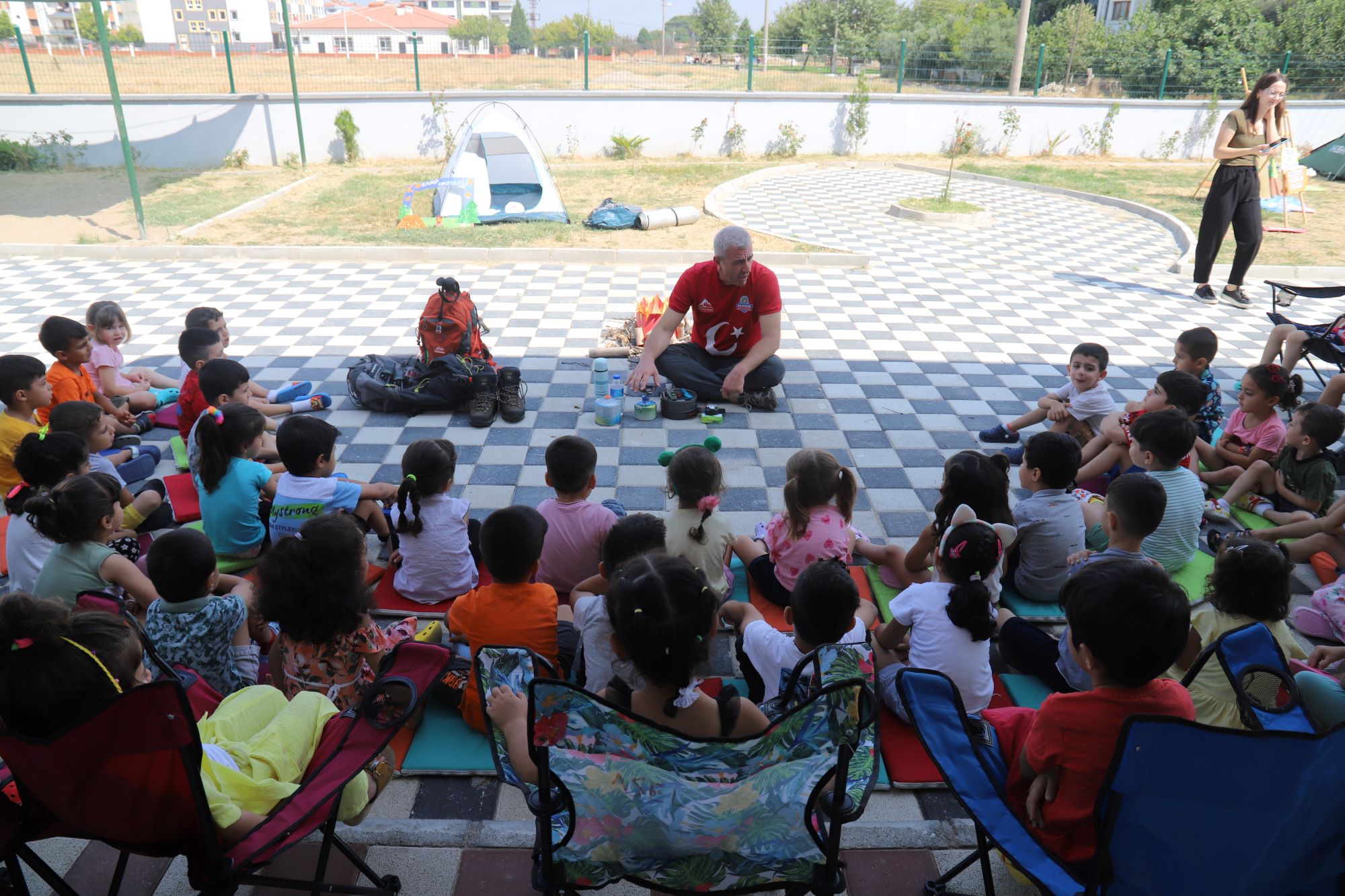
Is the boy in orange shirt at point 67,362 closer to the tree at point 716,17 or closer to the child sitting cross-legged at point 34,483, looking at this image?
the child sitting cross-legged at point 34,483

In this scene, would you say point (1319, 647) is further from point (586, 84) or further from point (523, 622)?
point (586, 84)

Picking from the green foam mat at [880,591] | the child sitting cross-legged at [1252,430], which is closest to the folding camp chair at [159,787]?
the green foam mat at [880,591]

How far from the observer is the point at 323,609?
2.51 meters

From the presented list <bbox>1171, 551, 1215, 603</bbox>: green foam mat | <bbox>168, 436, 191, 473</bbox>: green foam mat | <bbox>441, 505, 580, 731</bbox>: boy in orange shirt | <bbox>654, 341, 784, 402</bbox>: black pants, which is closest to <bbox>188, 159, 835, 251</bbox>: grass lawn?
<bbox>654, 341, 784, 402</bbox>: black pants

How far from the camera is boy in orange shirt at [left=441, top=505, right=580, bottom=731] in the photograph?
273 centimetres

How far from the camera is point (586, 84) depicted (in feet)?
56.8

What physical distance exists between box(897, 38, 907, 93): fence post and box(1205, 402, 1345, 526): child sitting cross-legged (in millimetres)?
15945

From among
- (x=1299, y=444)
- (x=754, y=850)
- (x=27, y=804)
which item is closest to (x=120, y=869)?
(x=27, y=804)

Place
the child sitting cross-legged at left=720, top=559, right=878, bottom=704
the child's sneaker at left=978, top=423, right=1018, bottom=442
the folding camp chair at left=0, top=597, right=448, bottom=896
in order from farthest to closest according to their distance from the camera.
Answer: the child's sneaker at left=978, top=423, right=1018, bottom=442 → the child sitting cross-legged at left=720, top=559, right=878, bottom=704 → the folding camp chair at left=0, top=597, right=448, bottom=896

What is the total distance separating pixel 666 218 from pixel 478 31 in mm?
33932

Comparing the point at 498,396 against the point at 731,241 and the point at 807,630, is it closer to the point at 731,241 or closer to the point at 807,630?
the point at 731,241

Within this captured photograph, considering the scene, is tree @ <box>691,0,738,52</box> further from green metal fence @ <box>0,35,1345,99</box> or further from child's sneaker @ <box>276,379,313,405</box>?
child's sneaker @ <box>276,379,313,405</box>

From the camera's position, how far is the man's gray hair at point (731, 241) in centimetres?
509

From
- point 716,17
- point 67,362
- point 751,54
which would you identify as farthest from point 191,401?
point 716,17
